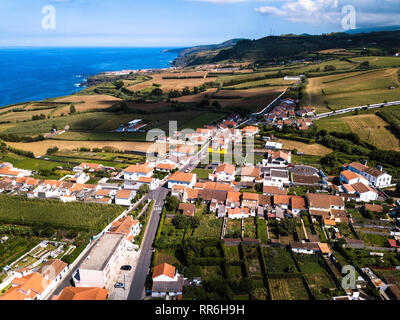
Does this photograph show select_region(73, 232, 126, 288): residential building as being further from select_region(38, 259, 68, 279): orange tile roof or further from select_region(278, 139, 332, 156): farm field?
select_region(278, 139, 332, 156): farm field

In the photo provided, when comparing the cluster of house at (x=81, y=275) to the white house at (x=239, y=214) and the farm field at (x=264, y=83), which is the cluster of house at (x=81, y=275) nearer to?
the white house at (x=239, y=214)

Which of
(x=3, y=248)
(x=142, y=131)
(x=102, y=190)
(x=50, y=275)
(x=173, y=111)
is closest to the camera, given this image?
(x=50, y=275)

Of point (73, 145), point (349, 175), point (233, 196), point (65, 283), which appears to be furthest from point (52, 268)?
point (73, 145)

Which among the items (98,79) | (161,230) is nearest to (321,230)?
(161,230)

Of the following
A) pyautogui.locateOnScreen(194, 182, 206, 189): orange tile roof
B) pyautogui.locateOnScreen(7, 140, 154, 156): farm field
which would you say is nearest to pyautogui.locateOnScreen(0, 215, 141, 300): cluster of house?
pyautogui.locateOnScreen(194, 182, 206, 189): orange tile roof

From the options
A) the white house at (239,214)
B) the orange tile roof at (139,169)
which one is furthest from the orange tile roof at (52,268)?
the orange tile roof at (139,169)
